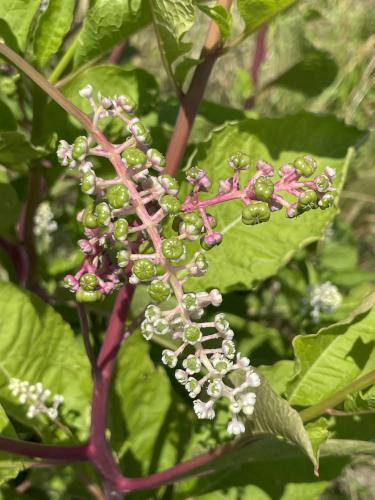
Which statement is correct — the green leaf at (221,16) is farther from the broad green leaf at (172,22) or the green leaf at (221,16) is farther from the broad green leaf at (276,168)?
the broad green leaf at (276,168)

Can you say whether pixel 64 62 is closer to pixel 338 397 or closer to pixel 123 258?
pixel 123 258

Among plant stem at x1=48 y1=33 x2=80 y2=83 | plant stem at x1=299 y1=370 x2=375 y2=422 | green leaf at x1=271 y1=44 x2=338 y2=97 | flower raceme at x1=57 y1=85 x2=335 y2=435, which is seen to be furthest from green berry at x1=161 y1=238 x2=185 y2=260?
green leaf at x1=271 y1=44 x2=338 y2=97

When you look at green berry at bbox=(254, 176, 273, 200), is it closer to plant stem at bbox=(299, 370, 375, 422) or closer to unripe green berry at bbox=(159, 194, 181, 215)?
unripe green berry at bbox=(159, 194, 181, 215)

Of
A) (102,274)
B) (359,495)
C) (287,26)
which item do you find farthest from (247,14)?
(359,495)

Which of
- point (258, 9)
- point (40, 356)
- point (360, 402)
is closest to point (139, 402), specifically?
point (40, 356)

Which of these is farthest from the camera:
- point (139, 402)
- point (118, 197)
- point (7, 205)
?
point (139, 402)

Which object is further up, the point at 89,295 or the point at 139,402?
the point at 89,295

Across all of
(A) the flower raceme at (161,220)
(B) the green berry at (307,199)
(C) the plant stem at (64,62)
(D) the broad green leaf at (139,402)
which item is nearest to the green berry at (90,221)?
(A) the flower raceme at (161,220)
